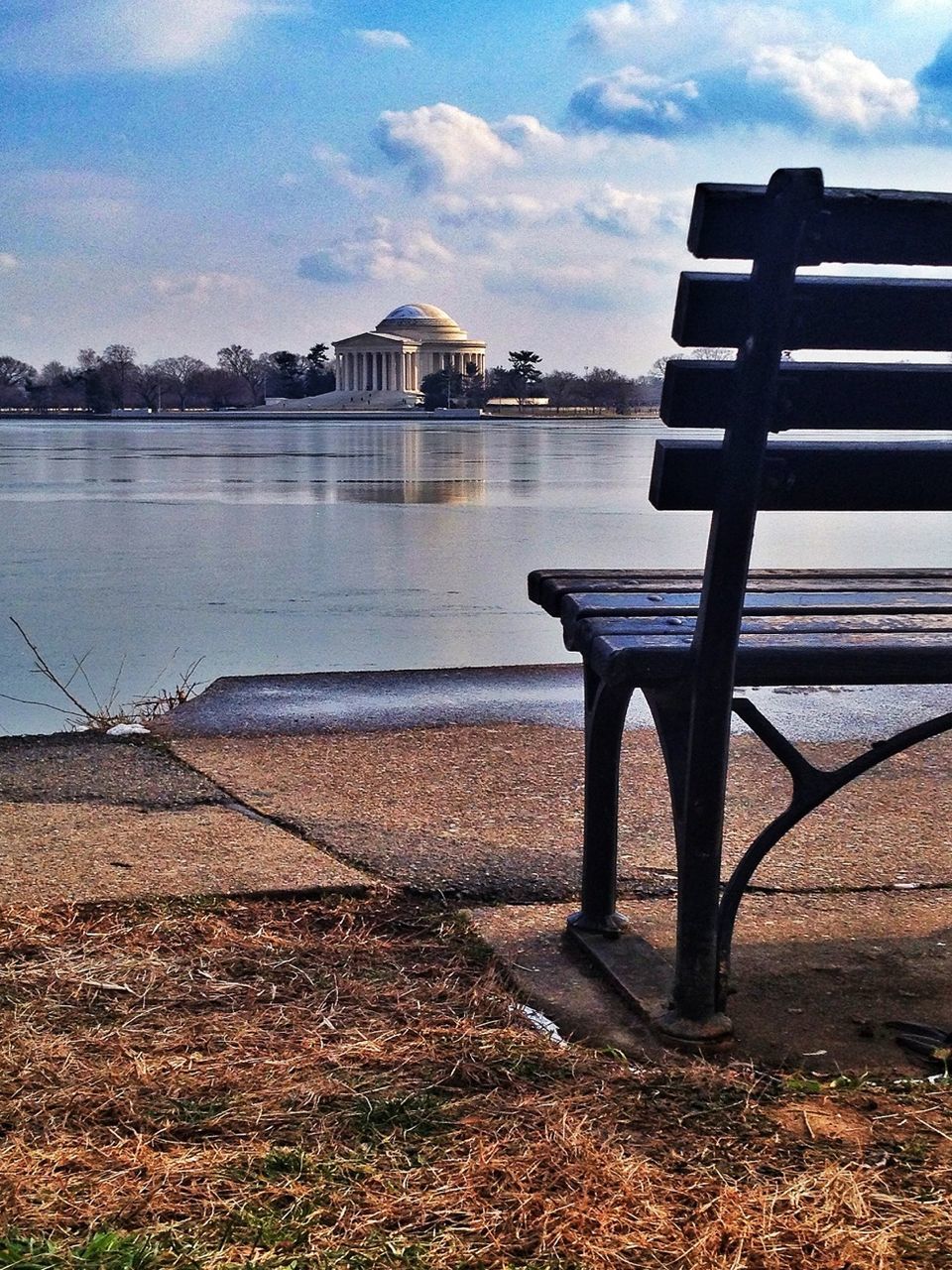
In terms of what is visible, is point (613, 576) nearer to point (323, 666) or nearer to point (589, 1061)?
point (589, 1061)

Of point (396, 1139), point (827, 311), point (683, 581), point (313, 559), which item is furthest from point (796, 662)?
point (313, 559)

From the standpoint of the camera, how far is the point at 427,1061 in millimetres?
2145

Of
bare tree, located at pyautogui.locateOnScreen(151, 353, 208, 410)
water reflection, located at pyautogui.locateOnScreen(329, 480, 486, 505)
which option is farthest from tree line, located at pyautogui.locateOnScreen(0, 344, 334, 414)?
water reflection, located at pyautogui.locateOnScreen(329, 480, 486, 505)

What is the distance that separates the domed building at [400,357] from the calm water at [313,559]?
9748 centimetres

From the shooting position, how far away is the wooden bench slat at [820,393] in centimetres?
224

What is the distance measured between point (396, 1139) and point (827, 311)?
4.37 ft

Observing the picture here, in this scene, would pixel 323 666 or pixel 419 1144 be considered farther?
pixel 323 666

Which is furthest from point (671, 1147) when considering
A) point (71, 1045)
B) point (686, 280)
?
point (686, 280)

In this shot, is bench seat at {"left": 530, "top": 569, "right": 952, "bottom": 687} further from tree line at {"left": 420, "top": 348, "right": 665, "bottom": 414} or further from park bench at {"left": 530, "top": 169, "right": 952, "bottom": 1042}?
tree line at {"left": 420, "top": 348, "right": 665, "bottom": 414}

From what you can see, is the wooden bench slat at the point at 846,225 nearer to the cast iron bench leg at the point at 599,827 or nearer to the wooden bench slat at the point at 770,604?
the wooden bench slat at the point at 770,604

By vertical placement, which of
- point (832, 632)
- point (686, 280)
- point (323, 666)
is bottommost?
point (323, 666)

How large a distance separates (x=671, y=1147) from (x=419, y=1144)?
0.32 meters

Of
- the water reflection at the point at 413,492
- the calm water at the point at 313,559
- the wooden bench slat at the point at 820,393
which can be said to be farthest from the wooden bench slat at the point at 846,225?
the water reflection at the point at 413,492

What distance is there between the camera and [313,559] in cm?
1145
